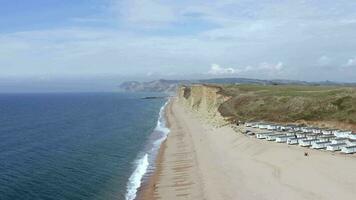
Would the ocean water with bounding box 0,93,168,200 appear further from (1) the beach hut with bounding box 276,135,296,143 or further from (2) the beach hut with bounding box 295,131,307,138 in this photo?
(2) the beach hut with bounding box 295,131,307,138

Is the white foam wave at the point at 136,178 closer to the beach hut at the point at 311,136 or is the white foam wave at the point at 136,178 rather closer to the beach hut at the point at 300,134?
the beach hut at the point at 300,134

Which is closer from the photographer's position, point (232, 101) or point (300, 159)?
point (300, 159)

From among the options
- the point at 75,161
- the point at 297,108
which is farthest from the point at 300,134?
the point at 75,161

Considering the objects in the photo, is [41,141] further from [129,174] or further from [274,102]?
[274,102]

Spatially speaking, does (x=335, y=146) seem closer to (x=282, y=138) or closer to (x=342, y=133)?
(x=282, y=138)

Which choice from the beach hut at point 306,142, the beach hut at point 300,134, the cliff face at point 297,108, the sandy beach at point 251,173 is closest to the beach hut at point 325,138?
the beach hut at point 306,142

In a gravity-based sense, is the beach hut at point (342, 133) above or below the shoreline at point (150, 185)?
above

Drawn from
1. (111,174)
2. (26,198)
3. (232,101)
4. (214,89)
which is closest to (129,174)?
(111,174)
